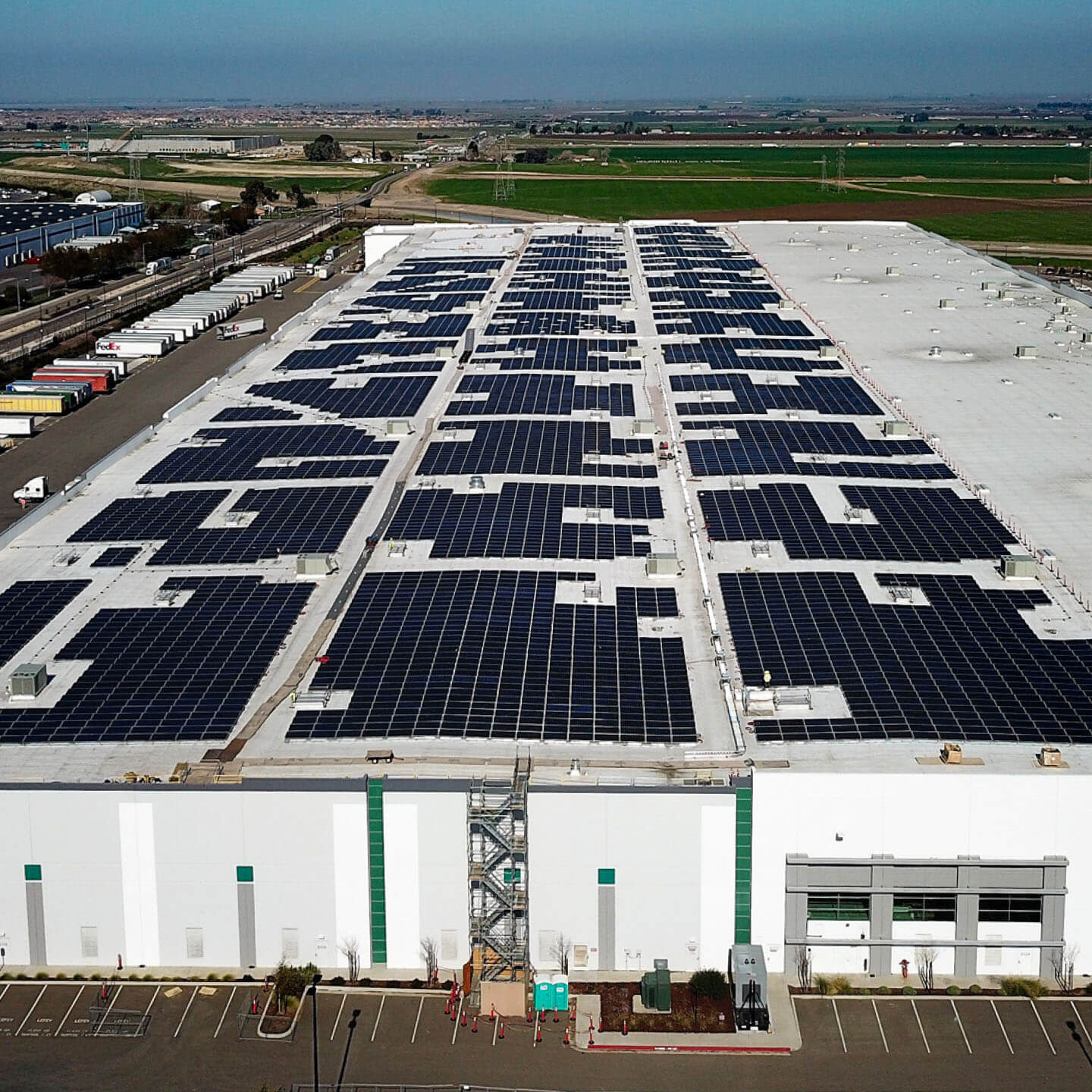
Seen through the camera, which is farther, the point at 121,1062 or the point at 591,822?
the point at 591,822

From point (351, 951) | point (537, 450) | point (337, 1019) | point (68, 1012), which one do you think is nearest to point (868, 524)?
point (537, 450)

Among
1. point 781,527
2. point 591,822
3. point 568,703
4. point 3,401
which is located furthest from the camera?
point 3,401

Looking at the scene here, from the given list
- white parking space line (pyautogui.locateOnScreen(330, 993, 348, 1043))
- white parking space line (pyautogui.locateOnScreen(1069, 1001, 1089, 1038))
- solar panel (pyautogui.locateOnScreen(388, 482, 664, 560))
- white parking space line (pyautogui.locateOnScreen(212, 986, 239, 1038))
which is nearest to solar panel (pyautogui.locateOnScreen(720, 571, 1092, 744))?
solar panel (pyautogui.locateOnScreen(388, 482, 664, 560))

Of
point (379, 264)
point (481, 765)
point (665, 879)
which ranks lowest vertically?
point (665, 879)

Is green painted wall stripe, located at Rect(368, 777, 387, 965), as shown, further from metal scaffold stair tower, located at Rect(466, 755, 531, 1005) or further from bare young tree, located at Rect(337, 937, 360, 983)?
metal scaffold stair tower, located at Rect(466, 755, 531, 1005)

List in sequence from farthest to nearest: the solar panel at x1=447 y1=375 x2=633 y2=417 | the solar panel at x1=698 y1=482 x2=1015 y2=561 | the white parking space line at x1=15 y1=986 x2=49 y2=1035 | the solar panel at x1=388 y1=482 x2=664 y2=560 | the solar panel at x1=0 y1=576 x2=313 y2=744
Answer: the solar panel at x1=447 y1=375 x2=633 y2=417 → the solar panel at x1=388 y1=482 x2=664 y2=560 → the solar panel at x1=698 y1=482 x2=1015 y2=561 → the solar panel at x1=0 y1=576 x2=313 y2=744 → the white parking space line at x1=15 y1=986 x2=49 y2=1035

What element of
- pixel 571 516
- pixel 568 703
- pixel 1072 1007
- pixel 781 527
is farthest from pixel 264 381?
pixel 1072 1007

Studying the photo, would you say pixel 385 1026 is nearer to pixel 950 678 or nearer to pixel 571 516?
pixel 950 678

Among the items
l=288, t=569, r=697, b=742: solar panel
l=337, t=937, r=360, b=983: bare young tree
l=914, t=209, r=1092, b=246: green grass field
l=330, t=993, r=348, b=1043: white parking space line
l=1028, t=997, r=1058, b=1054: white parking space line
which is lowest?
l=1028, t=997, r=1058, b=1054: white parking space line

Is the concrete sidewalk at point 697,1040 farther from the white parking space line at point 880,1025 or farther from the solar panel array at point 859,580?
the solar panel array at point 859,580
